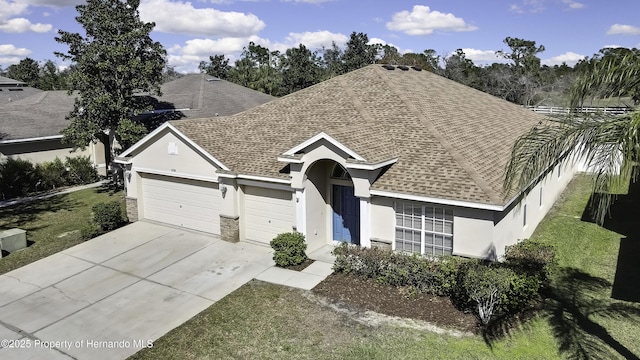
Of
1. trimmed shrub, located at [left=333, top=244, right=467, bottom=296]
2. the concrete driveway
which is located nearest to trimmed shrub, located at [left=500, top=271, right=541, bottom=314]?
trimmed shrub, located at [left=333, top=244, right=467, bottom=296]

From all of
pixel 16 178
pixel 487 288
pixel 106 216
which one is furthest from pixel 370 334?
pixel 16 178

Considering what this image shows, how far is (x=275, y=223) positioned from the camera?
17.0 meters

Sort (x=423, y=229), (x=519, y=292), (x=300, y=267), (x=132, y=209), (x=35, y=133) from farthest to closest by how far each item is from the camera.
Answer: (x=35, y=133), (x=132, y=209), (x=300, y=267), (x=423, y=229), (x=519, y=292)

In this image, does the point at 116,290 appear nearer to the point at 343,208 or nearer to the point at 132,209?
the point at 132,209

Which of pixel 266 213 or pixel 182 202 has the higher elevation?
pixel 182 202

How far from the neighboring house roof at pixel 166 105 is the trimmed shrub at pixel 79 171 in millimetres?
2100

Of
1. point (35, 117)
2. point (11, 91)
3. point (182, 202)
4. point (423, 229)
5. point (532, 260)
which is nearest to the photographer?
point (532, 260)

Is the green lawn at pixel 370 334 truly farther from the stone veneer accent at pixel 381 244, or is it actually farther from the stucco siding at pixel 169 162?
the stucco siding at pixel 169 162

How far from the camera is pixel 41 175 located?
2706cm

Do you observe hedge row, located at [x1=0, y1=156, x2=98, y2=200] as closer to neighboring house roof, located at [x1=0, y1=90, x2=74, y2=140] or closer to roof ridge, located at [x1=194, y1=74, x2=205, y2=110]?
neighboring house roof, located at [x1=0, y1=90, x2=74, y2=140]

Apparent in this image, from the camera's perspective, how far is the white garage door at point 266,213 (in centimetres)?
1662

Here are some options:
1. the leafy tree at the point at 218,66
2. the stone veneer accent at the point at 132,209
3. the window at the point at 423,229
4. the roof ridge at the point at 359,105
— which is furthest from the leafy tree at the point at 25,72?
the window at the point at 423,229

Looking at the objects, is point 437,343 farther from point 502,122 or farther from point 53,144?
point 53,144

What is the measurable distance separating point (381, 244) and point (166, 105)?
71.6ft
